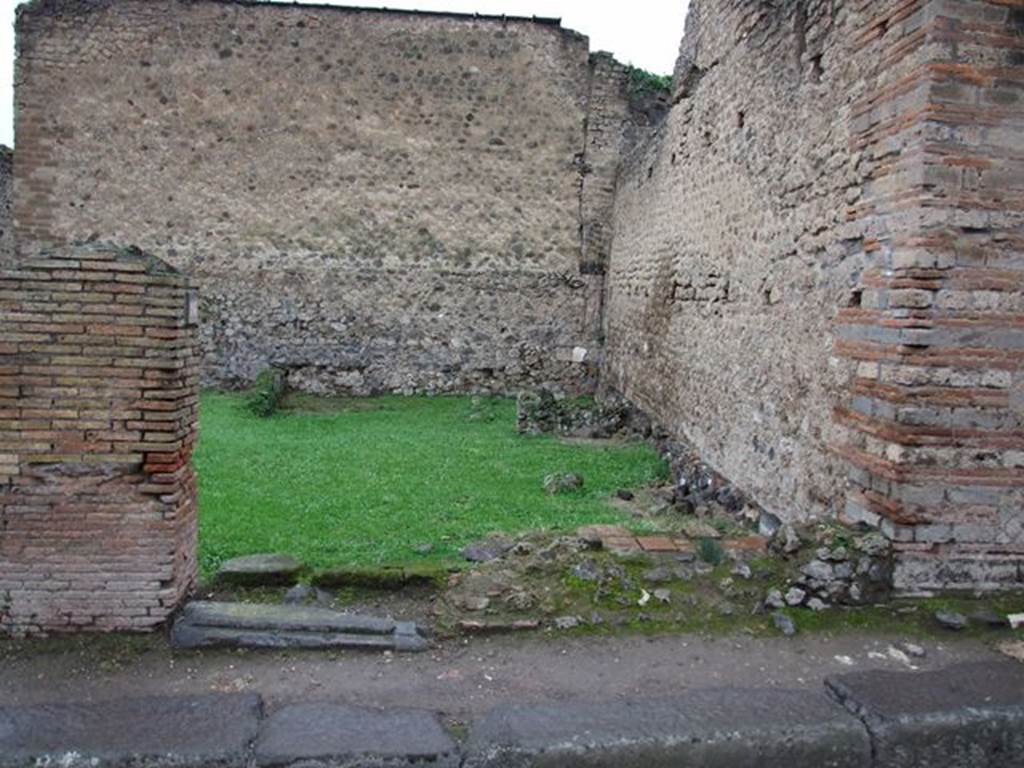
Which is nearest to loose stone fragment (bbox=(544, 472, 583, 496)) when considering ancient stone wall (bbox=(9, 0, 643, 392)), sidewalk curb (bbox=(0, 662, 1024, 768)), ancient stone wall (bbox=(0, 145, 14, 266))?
sidewalk curb (bbox=(0, 662, 1024, 768))

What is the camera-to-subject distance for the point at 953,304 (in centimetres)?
467

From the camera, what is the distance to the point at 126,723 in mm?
3449

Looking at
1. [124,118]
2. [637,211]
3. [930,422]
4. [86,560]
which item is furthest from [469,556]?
[124,118]

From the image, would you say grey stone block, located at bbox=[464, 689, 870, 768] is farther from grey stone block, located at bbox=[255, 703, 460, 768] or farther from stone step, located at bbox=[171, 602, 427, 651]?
stone step, located at bbox=[171, 602, 427, 651]

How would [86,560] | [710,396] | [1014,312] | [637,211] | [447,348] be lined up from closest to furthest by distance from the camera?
[86,560], [1014,312], [710,396], [637,211], [447,348]

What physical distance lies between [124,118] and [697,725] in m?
14.7

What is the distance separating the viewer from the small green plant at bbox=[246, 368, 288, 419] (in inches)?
531

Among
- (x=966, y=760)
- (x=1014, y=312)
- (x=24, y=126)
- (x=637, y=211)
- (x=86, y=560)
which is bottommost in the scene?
(x=966, y=760)

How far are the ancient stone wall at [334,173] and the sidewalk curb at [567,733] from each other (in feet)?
40.0

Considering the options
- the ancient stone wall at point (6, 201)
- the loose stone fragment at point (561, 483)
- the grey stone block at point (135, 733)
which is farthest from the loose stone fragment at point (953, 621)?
the ancient stone wall at point (6, 201)

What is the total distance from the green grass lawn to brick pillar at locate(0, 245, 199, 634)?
4.82 feet

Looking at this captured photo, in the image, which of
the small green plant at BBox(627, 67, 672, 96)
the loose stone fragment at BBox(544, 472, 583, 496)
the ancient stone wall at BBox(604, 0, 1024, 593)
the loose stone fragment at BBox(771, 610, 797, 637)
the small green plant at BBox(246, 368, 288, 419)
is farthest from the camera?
the small green plant at BBox(627, 67, 672, 96)

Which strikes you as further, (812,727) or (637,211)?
(637,211)

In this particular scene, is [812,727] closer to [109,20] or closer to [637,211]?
[637,211]
